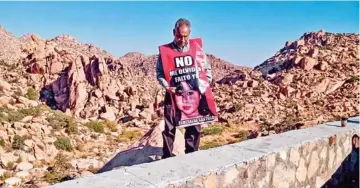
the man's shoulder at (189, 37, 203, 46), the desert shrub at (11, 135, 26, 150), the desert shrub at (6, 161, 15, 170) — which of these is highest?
the man's shoulder at (189, 37, 203, 46)

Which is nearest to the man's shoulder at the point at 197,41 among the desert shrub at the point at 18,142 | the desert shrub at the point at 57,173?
the desert shrub at the point at 57,173

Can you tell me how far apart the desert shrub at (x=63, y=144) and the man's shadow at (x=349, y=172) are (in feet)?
36.3

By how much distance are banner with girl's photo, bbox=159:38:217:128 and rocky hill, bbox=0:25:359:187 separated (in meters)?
2.33

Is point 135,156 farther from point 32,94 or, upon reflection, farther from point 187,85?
point 32,94

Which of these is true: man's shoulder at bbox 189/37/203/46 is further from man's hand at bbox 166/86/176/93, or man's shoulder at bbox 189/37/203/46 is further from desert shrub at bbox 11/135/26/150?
desert shrub at bbox 11/135/26/150

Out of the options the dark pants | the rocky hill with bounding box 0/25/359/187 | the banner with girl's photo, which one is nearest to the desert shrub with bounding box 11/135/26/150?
the rocky hill with bounding box 0/25/359/187

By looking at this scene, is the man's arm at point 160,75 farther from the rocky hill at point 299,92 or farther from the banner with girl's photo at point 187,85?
the rocky hill at point 299,92

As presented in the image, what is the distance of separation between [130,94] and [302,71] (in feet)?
48.8

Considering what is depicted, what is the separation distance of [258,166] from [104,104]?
2103cm

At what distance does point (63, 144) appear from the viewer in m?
13.9

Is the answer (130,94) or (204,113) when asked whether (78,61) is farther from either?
(204,113)

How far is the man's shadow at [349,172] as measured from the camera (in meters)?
4.86

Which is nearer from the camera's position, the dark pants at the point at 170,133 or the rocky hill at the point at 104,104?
the dark pants at the point at 170,133

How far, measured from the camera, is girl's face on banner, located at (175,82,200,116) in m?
3.84
